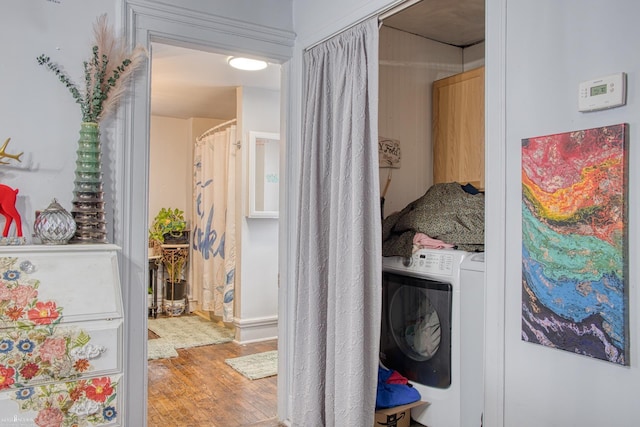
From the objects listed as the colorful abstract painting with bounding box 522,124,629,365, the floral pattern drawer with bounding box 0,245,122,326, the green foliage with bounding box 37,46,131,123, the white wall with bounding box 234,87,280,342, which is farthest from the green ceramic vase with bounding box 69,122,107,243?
the white wall with bounding box 234,87,280,342

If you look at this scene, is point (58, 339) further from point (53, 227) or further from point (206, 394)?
point (206, 394)

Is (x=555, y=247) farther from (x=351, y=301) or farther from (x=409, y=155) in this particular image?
(x=409, y=155)

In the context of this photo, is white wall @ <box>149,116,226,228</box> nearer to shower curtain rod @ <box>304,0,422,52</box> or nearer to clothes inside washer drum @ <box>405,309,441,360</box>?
shower curtain rod @ <box>304,0,422,52</box>

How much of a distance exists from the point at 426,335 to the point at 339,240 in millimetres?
701

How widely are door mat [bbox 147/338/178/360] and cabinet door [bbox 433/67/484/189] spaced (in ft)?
9.13

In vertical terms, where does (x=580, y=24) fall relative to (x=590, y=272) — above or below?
above

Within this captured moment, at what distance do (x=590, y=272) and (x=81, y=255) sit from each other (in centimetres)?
182

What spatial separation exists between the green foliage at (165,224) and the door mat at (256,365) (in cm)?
224

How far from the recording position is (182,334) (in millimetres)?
5207

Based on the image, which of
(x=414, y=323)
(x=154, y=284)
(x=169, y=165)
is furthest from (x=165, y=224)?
(x=414, y=323)

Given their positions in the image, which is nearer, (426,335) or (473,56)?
(426,335)

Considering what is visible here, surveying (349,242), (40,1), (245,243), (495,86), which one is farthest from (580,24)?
(245,243)

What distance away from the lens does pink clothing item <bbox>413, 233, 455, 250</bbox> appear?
101 inches

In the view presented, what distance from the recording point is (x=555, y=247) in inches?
61.1
